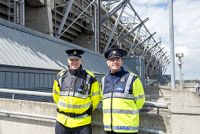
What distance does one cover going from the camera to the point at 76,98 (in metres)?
4.61

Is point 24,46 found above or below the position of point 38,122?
above

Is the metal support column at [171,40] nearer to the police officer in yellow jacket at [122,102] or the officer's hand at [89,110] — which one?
the officer's hand at [89,110]

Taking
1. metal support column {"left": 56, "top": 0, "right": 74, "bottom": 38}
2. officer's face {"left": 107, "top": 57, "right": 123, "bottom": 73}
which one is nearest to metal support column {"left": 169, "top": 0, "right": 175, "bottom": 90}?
officer's face {"left": 107, "top": 57, "right": 123, "bottom": 73}

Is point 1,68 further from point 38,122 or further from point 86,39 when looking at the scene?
point 86,39

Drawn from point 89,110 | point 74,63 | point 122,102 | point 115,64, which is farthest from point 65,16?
point 122,102

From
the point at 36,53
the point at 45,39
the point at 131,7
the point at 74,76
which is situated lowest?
the point at 74,76

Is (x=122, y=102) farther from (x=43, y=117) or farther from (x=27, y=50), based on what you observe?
(x=27, y=50)

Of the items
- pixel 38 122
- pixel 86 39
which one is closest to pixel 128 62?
pixel 86 39

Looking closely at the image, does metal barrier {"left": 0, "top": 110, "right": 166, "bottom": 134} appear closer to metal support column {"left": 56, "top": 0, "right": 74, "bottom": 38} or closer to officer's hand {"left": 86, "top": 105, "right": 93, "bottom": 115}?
officer's hand {"left": 86, "top": 105, "right": 93, "bottom": 115}

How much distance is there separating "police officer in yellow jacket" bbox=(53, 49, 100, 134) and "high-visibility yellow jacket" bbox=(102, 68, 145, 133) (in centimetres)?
48

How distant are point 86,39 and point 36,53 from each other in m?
22.1

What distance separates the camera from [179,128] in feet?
14.0

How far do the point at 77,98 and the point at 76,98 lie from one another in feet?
0.05

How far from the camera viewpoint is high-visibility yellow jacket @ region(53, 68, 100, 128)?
15.2 ft
